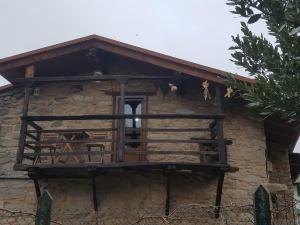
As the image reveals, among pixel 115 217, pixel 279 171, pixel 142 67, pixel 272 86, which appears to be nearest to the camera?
pixel 272 86

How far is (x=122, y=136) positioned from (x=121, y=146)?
229 mm

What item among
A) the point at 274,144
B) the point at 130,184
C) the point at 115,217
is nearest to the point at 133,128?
the point at 130,184

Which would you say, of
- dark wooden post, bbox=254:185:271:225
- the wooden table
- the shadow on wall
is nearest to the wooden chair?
the wooden table

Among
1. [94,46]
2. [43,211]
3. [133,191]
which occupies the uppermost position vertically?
[94,46]

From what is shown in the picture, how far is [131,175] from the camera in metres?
10.1

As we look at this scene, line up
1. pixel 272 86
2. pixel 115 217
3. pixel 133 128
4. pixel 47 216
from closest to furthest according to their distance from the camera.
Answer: pixel 47 216 < pixel 272 86 < pixel 115 217 < pixel 133 128

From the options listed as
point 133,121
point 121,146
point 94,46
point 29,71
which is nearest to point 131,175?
point 121,146

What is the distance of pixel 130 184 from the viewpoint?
10.0 m

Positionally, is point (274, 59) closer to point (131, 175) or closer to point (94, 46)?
point (131, 175)

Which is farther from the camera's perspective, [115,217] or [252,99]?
[115,217]

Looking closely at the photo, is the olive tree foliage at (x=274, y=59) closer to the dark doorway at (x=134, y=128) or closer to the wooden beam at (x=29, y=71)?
the dark doorway at (x=134, y=128)

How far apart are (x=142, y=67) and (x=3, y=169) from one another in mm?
4135

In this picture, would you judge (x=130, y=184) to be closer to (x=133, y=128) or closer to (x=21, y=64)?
(x=133, y=128)

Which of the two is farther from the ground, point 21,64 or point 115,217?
point 21,64
